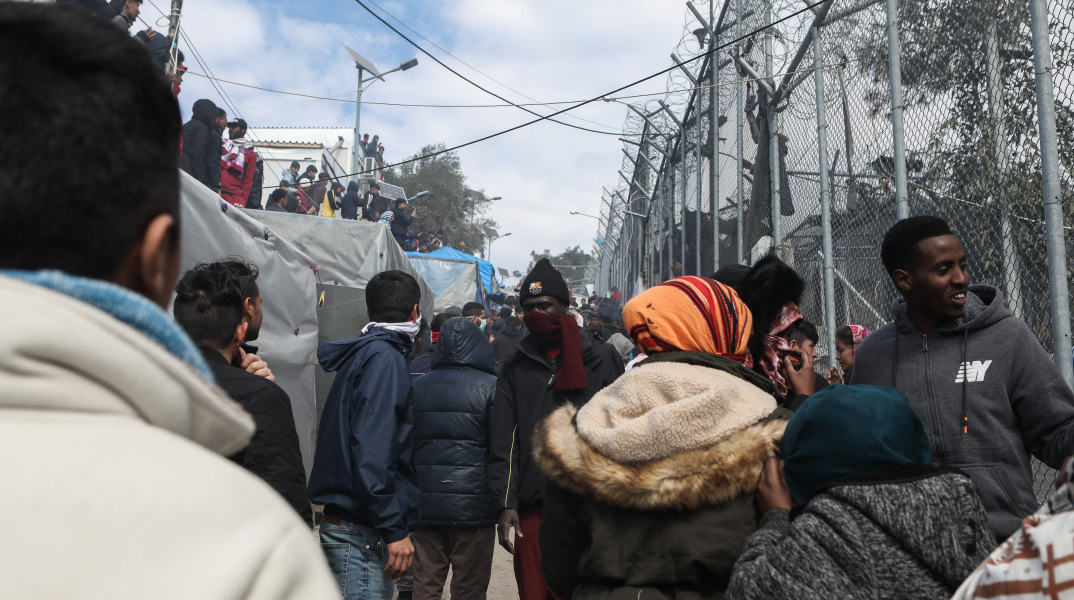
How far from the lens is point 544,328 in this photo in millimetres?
4160

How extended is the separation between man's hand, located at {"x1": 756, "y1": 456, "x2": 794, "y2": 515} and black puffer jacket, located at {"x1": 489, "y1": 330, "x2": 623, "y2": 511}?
214 centimetres

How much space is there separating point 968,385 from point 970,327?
205 millimetres

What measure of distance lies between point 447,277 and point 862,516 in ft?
50.9

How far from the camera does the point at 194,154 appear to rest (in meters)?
8.29

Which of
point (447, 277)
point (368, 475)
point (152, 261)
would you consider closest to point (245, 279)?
point (368, 475)

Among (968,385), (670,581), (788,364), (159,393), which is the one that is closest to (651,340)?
(670,581)

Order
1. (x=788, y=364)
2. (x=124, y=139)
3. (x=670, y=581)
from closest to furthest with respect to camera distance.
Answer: (x=124, y=139)
(x=670, y=581)
(x=788, y=364)

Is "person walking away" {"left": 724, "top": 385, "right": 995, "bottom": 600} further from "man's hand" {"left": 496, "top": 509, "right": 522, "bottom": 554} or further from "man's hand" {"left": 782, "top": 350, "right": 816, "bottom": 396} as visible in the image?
"man's hand" {"left": 496, "top": 509, "right": 522, "bottom": 554}

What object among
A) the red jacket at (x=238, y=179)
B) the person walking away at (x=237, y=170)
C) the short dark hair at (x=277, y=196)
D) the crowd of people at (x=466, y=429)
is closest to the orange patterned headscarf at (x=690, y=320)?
the crowd of people at (x=466, y=429)

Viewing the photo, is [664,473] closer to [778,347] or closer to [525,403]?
[778,347]

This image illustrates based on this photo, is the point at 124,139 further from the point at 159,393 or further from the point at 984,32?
the point at 984,32

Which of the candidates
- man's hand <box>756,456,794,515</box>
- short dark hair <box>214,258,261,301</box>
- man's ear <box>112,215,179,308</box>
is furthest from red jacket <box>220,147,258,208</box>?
man's ear <box>112,215,179,308</box>

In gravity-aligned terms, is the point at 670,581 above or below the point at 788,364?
below

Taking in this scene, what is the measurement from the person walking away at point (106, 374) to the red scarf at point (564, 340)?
318 centimetres
